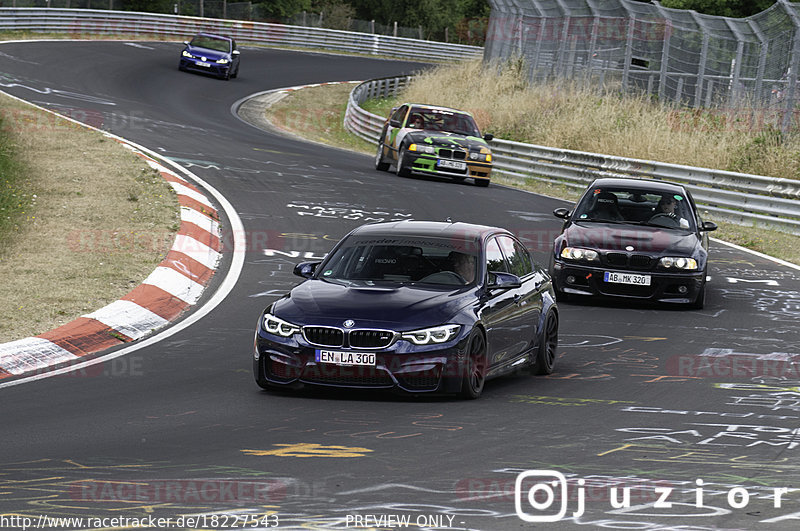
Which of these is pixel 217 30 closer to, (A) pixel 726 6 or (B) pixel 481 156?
(A) pixel 726 6

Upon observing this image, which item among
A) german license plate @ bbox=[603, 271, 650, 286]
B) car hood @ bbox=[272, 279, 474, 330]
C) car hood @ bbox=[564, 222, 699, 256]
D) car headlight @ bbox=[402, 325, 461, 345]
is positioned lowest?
german license plate @ bbox=[603, 271, 650, 286]

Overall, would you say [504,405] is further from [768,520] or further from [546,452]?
[768,520]

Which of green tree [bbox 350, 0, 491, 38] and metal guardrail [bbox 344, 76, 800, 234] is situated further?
green tree [bbox 350, 0, 491, 38]

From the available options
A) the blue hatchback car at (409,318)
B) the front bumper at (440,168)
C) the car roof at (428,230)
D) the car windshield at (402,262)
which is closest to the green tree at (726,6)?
the front bumper at (440,168)

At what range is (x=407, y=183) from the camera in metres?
25.8

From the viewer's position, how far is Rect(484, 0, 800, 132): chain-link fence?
30.1m

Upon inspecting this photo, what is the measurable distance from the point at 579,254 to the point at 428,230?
4769 millimetres

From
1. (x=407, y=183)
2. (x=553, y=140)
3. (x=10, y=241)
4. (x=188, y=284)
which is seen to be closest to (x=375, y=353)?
(x=188, y=284)

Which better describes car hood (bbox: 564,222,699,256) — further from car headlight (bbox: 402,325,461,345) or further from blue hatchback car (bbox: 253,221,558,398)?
car headlight (bbox: 402,325,461,345)

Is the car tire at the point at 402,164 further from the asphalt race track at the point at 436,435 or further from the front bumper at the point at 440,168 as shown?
the asphalt race track at the point at 436,435

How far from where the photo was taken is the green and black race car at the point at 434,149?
1061 inches

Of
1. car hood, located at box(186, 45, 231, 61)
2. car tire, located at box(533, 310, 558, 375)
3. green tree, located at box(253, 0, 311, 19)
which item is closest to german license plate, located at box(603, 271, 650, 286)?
car tire, located at box(533, 310, 558, 375)

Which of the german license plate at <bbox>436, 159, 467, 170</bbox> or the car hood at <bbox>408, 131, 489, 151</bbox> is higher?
the car hood at <bbox>408, 131, 489, 151</bbox>

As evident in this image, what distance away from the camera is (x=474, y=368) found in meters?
9.41
